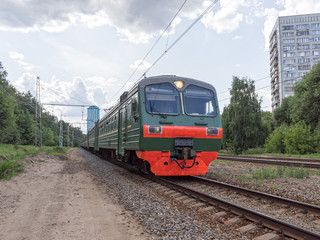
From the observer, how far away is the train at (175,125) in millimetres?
8664

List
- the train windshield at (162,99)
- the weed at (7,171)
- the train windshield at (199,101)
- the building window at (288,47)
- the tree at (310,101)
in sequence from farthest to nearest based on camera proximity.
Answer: the building window at (288,47) → the tree at (310,101) → the weed at (7,171) → the train windshield at (199,101) → the train windshield at (162,99)

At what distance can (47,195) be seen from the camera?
738cm

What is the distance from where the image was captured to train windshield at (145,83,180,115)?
8953 millimetres

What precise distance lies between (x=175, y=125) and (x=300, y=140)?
23242 mm

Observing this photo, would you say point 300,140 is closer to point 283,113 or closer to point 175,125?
point 283,113

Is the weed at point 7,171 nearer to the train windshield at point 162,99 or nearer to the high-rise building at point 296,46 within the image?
the train windshield at point 162,99

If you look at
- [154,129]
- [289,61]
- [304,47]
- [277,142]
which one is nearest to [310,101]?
[277,142]

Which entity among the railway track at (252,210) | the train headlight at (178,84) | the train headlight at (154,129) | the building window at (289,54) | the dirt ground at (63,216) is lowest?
the dirt ground at (63,216)

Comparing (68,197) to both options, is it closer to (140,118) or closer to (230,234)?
(140,118)

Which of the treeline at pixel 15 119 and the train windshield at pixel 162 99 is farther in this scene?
the treeline at pixel 15 119

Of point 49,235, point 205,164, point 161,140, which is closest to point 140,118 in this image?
point 161,140

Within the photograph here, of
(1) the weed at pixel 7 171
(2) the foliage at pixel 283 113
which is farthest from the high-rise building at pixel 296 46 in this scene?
(1) the weed at pixel 7 171

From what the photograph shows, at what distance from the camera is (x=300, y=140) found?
90.2 ft

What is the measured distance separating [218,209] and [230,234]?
1.37 metres
